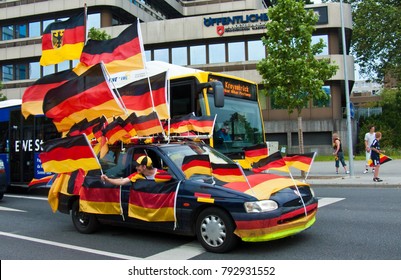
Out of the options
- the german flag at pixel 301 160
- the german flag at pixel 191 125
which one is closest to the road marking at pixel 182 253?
the german flag at pixel 301 160

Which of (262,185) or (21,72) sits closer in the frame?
(262,185)

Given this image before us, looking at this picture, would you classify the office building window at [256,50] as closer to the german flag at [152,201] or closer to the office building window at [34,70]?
the office building window at [34,70]

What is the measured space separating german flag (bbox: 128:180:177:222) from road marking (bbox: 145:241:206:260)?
1.49 ft

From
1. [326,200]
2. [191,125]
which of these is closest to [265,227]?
[191,125]

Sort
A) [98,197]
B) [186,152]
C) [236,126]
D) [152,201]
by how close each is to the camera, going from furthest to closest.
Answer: [236,126] < [98,197] < [186,152] < [152,201]

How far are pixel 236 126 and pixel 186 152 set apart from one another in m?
3.98

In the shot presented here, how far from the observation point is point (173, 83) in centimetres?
1057

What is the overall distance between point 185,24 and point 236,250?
32.0 metres

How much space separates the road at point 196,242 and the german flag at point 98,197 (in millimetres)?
497

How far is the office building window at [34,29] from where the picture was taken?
4034 centimetres

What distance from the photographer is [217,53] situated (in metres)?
35.5

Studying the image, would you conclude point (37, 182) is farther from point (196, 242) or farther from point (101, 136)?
point (196, 242)

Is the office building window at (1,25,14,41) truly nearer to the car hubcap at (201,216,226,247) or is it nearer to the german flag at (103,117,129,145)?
the german flag at (103,117,129,145)

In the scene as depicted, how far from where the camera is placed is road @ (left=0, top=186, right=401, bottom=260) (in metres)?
5.64
